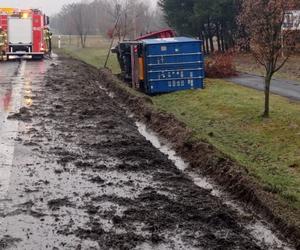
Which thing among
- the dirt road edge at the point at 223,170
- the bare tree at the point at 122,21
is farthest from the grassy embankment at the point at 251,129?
the bare tree at the point at 122,21

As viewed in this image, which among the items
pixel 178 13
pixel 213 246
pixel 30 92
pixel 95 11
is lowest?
pixel 213 246

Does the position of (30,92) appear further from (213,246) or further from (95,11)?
(95,11)

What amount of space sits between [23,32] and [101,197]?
29.2 meters

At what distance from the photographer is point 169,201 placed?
7094 millimetres

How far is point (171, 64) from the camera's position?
60.0 feet

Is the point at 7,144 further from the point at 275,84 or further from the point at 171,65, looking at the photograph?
the point at 275,84

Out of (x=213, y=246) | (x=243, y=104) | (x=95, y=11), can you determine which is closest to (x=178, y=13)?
(x=243, y=104)

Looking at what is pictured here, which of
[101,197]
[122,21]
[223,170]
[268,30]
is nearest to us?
[101,197]

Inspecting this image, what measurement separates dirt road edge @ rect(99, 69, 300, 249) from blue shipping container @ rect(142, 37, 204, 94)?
3.97m

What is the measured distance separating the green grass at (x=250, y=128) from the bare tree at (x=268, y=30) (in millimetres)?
811

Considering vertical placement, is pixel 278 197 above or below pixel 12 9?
below

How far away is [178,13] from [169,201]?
32.3 meters

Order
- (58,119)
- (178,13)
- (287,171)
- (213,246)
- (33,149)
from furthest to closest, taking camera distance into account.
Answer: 1. (178,13)
2. (58,119)
3. (33,149)
4. (287,171)
5. (213,246)

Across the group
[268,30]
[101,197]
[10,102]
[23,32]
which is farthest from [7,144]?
[23,32]
